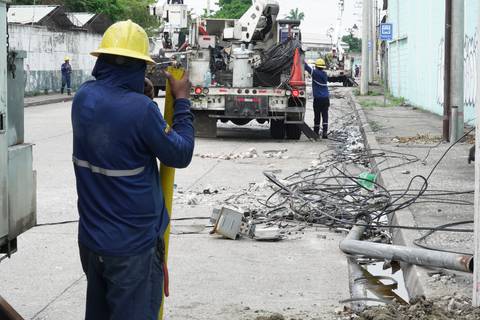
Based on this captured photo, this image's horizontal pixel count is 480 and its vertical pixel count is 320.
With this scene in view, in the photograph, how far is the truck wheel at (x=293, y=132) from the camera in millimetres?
21188

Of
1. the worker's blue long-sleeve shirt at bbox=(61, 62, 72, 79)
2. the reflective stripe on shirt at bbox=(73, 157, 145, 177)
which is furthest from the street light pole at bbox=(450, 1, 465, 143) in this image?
the worker's blue long-sleeve shirt at bbox=(61, 62, 72, 79)

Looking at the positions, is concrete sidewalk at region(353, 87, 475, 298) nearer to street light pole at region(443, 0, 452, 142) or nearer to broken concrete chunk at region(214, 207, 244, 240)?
street light pole at region(443, 0, 452, 142)

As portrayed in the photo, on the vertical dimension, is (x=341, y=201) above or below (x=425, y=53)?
below

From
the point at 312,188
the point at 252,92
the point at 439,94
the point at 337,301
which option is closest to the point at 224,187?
the point at 312,188

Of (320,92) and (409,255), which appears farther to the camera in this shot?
(320,92)

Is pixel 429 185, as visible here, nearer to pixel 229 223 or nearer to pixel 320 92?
pixel 229 223

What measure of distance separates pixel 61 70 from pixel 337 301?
129 feet

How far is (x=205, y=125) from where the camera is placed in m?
21.3

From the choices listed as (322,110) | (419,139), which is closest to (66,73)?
(322,110)

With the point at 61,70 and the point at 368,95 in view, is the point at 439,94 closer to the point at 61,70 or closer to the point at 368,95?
the point at 368,95

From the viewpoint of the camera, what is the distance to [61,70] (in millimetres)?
44656

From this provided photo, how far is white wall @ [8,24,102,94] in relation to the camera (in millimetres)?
41281

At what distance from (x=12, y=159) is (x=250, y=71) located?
54.5 ft

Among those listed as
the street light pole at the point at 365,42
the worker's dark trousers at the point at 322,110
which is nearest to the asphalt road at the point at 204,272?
the worker's dark trousers at the point at 322,110
